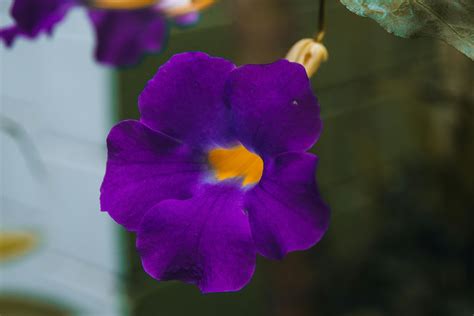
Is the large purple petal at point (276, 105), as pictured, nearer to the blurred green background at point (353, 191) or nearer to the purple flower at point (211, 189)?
the purple flower at point (211, 189)

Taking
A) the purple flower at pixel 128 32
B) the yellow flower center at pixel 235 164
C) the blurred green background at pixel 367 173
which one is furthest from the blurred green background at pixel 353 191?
the yellow flower center at pixel 235 164

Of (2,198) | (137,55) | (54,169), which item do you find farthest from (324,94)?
(137,55)

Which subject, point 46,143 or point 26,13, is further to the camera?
point 46,143

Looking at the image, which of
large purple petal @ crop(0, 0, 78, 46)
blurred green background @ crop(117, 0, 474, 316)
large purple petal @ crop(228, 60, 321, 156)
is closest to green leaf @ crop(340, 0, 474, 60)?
large purple petal @ crop(228, 60, 321, 156)

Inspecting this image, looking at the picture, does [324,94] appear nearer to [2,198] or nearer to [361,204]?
[361,204]

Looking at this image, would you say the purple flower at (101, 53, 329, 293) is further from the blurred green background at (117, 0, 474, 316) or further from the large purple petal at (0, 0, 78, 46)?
the blurred green background at (117, 0, 474, 316)

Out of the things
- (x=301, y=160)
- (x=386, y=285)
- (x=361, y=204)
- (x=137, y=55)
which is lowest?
(x=361, y=204)

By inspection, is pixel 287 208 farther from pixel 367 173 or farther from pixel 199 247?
pixel 367 173
